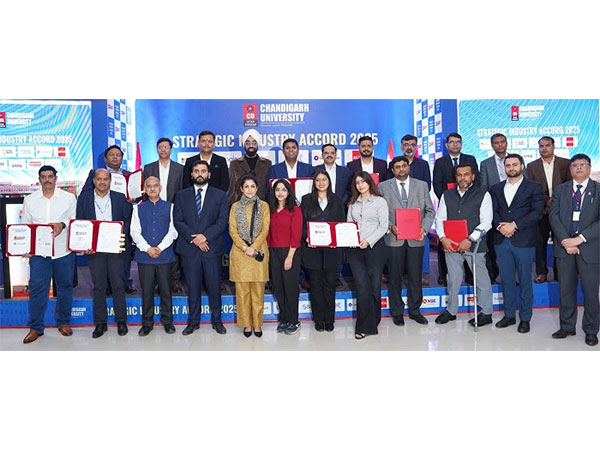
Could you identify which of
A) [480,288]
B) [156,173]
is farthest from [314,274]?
[156,173]

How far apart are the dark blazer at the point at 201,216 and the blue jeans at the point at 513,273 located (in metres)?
2.72

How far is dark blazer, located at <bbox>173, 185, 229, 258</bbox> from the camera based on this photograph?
504 cm

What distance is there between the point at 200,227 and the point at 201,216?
0.11 meters

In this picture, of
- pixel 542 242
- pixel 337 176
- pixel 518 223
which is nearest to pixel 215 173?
pixel 337 176

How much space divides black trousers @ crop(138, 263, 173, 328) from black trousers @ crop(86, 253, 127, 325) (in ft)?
0.68

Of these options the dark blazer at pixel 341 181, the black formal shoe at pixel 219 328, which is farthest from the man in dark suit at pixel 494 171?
the black formal shoe at pixel 219 328

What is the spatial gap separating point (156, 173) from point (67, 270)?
1.38 m

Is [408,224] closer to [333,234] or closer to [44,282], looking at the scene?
[333,234]

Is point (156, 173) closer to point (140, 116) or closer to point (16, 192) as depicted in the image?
point (140, 116)

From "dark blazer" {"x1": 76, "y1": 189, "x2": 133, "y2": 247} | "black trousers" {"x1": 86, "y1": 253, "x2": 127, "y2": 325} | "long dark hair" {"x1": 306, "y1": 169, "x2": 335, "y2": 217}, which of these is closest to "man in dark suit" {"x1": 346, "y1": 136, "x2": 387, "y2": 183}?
"long dark hair" {"x1": 306, "y1": 169, "x2": 335, "y2": 217}

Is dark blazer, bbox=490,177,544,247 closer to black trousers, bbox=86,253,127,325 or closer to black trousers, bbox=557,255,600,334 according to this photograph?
black trousers, bbox=557,255,600,334

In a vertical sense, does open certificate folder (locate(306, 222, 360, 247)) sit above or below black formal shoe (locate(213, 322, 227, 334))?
above

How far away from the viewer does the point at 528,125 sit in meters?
8.73

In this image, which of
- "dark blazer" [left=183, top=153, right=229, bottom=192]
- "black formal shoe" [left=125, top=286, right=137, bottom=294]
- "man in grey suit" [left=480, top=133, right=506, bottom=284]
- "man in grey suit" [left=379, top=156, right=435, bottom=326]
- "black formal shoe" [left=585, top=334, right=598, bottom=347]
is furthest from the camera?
"man in grey suit" [left=480, top=133, right=506, bottom=284]
